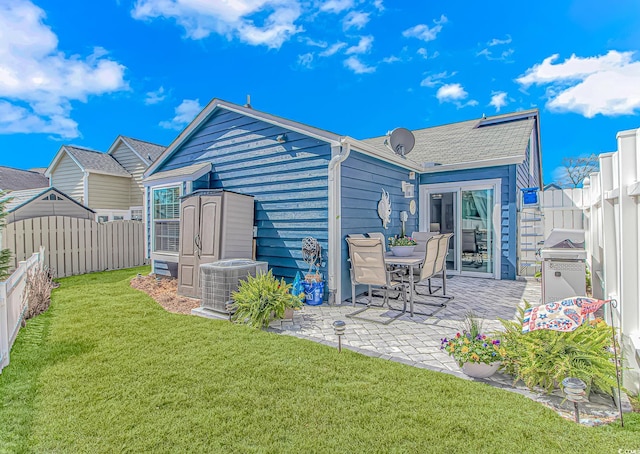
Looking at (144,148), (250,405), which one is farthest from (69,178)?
(250,405)

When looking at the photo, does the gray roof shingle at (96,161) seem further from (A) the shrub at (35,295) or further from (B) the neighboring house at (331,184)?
(A) the shrub at (35,295)

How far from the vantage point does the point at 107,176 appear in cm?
1405

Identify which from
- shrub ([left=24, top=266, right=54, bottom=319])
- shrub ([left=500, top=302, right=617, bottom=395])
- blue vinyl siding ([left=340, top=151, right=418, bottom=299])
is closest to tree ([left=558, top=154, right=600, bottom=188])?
blue vinyl siding ([left=340, top=151, right=418, bottom=299])

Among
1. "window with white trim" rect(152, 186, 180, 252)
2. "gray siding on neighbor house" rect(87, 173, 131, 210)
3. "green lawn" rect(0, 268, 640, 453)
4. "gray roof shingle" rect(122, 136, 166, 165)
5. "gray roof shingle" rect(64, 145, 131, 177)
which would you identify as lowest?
"green lawn" rect(0, 268, 640, 453)

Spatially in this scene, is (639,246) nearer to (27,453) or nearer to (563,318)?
(563,318)

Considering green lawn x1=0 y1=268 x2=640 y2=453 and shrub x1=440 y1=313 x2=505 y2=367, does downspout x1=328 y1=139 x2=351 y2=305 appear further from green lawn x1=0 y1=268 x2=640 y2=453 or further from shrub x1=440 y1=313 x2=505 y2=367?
shrub x1=440 y1=313 x2=505 y2=367

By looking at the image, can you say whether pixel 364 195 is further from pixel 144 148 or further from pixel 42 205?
pixel 144 148

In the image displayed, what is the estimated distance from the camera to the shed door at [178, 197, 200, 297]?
5.87 metres

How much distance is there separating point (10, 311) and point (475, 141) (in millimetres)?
10154

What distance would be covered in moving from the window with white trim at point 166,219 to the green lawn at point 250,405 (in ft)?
11.9

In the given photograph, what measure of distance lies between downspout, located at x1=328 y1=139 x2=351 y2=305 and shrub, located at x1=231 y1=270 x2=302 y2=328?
1.08 meters

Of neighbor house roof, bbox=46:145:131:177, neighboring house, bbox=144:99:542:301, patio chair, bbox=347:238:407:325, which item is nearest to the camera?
patio chair, bbox=347:238:407:325

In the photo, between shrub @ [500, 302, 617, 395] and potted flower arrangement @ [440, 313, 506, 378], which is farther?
potted flower arrangement @ [440, 313, 506, 378]

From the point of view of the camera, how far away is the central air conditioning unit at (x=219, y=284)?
15.2ft
